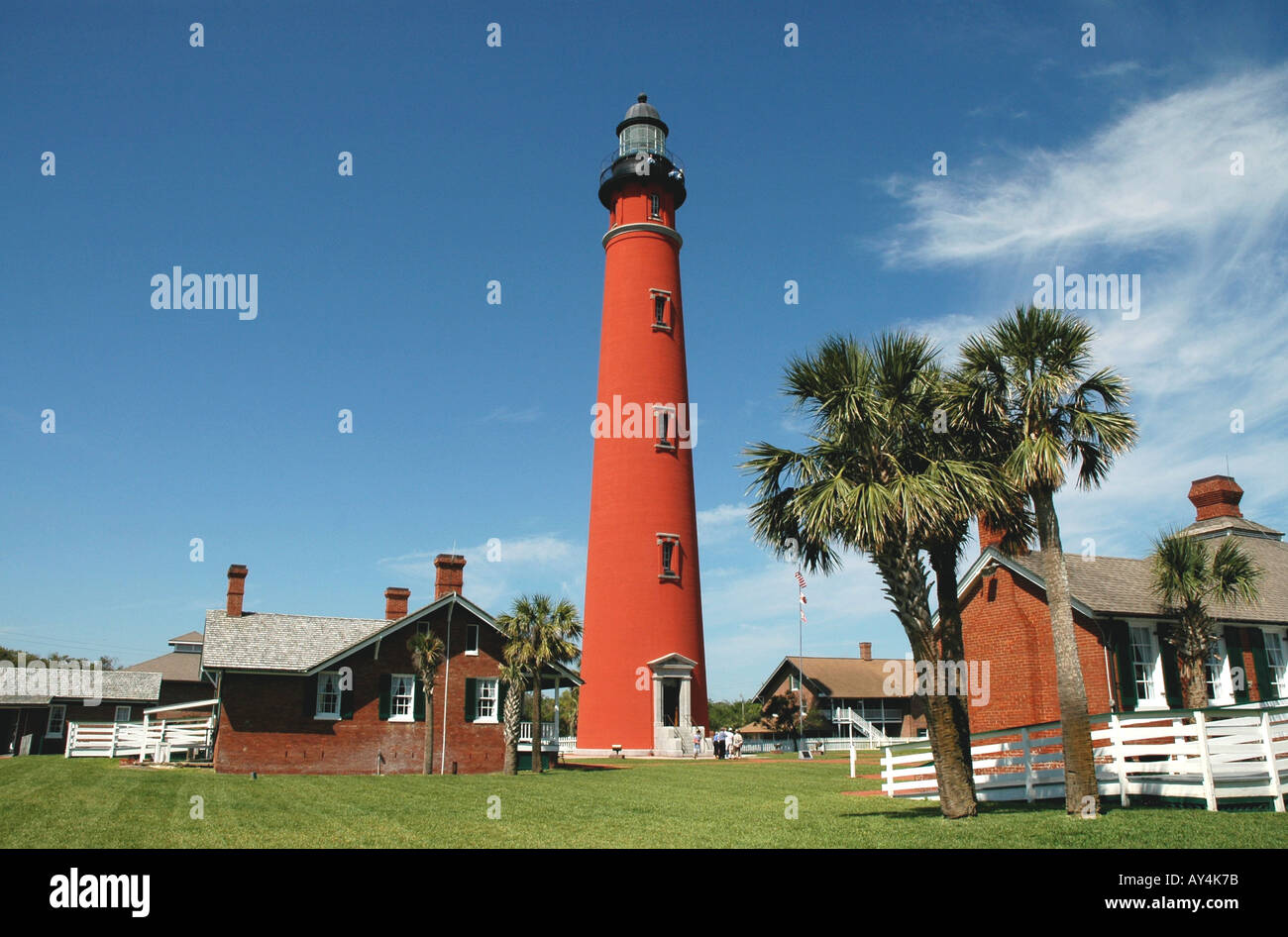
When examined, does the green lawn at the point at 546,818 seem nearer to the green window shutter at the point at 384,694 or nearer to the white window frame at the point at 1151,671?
the green window shutter at the point at 384,694

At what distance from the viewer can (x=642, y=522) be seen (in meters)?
37.9

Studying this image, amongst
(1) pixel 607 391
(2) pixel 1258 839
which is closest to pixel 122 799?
(2) pixel 1258 839

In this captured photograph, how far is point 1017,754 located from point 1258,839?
654 cm

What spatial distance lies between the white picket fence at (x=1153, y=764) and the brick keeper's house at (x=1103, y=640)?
22.4 ft

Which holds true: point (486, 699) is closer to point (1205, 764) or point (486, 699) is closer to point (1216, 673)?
point (1205, 764)

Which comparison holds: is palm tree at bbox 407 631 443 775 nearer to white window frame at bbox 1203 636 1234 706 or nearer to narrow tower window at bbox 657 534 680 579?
narrow tower window at bbox 657 534 680 579

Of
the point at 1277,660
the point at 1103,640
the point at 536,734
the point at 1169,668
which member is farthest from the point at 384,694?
the point at 1277,660

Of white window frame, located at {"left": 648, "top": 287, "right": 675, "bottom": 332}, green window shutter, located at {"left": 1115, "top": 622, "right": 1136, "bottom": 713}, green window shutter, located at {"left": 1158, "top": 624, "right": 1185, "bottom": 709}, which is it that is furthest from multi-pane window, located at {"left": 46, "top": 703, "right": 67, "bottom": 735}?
green window shutter, located at {"left": 1158, "top": 624, "right": 1185, "bottom": 709}

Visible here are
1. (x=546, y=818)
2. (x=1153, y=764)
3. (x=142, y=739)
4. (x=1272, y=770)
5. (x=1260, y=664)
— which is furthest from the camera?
(x=142, y=739)

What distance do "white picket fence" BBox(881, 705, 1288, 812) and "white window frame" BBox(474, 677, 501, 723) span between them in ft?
50.6

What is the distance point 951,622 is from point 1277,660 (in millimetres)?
19289

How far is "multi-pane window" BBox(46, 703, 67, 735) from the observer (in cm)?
4603
